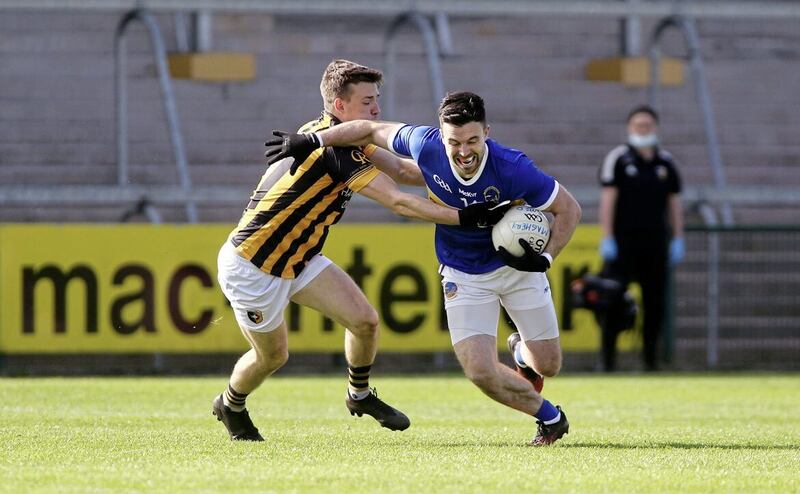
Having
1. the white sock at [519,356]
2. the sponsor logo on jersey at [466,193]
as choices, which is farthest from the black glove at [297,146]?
the white sock at [519,356]

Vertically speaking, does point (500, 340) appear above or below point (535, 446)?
below

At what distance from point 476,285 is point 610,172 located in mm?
5929

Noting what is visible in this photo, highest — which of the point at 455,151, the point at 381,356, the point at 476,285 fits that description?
the point at 455,151

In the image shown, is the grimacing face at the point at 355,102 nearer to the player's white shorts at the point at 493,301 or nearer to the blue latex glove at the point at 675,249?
the player's white shorts at the point at 493,301

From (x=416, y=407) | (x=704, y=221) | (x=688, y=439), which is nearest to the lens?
(x=688, y=439)

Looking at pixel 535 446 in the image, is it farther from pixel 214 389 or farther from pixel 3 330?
pixel 3 330

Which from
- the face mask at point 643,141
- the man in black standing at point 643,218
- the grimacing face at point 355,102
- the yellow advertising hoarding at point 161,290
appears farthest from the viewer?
the face mask at point 643,141

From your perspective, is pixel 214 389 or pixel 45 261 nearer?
pixel 214 389

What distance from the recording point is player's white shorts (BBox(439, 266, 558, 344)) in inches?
312

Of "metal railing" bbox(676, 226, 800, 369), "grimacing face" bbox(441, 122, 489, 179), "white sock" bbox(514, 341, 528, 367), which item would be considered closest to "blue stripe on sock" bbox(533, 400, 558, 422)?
"white sock" bbox(514, 341, 528, 367)

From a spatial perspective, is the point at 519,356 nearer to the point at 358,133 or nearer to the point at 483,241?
the point at 483,241

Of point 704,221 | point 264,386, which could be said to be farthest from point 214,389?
point 704,221

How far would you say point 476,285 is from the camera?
7945 mm

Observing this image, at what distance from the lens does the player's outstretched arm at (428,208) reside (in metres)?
7.60
